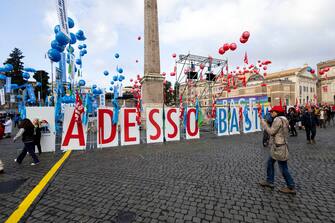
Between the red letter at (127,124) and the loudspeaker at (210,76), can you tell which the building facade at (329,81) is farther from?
the red letter at (127,124)

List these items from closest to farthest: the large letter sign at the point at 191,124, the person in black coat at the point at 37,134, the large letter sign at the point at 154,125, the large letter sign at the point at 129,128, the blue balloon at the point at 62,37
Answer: the person in black coat at the point at 37,134 → the blue balloon at the point at 62,37 → the large letter sign at the point at 129,128 → the large letter sign at the point at 154,125 → the large letter sign at the point at 191,124

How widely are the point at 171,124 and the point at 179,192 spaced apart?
594 cm

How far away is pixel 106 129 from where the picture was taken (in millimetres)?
8172

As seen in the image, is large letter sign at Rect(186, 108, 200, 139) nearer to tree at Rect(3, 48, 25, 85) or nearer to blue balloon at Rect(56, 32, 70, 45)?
blue balloon at Rect(56, 32, 70, 45)

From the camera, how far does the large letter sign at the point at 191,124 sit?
33.6ft

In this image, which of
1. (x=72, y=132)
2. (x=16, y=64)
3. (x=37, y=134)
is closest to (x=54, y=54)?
(x=37, y=134)

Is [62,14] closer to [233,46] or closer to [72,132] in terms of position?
[72,132]

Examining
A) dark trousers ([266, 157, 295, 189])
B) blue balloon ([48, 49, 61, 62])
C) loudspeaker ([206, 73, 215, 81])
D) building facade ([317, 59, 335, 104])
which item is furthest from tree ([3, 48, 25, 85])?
building facade ([317, 59, 335, 104])

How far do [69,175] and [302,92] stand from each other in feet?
255

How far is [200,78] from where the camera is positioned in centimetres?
1639

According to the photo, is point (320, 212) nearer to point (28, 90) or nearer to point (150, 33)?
point (150, 33)

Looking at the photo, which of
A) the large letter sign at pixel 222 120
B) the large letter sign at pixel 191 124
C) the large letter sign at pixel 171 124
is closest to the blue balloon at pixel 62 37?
the large letter sign at pixel 171 124

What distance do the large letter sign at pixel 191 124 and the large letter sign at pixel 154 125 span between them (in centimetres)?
173

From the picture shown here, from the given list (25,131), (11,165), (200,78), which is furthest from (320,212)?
(200,78)
